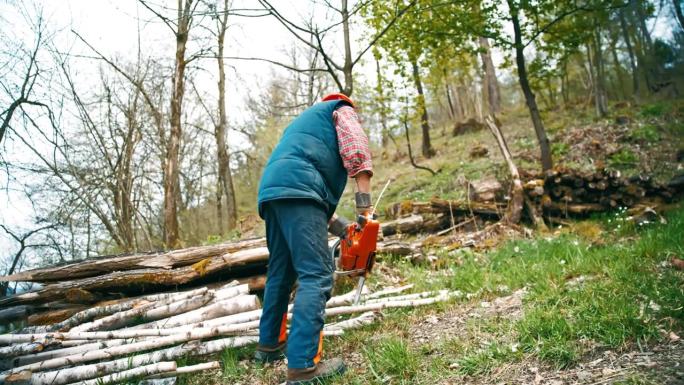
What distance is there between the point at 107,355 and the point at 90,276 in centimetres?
155

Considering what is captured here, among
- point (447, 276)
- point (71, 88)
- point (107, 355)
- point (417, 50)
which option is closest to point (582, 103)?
point (417, 50)

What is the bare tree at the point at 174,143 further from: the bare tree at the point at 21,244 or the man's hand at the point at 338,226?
the man's hand at the point at 338,226

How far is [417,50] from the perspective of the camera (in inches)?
408

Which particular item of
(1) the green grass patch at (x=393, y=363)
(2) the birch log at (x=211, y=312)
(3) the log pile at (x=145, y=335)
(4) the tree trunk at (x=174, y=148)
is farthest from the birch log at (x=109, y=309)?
(4) the tree trunk at (x=174, y=148)

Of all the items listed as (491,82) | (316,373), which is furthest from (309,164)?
(491,82)

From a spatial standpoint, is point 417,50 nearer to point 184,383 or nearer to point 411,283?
point 411,283

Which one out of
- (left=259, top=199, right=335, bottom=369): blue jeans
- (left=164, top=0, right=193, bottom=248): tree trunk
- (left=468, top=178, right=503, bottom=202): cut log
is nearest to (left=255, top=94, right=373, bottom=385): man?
(left=259, top=199, right=335, bottom=369): blue jeans

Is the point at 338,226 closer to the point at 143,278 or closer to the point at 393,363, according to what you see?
the point at 393,363

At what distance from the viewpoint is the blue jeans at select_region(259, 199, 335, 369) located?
2611 mm

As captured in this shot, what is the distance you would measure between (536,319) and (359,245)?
136 centimetres

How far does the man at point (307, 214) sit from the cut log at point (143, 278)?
1.50 m

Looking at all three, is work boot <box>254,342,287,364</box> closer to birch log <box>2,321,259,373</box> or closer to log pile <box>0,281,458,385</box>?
log pile <box>0,281,458,385</box>

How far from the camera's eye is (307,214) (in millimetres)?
2777

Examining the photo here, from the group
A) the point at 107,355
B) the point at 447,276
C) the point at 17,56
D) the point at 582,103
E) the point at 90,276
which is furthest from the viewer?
the point at 582,103
